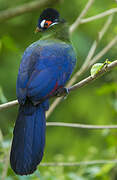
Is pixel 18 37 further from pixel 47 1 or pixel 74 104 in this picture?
pixel 47 1

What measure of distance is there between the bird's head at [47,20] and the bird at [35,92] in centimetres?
17

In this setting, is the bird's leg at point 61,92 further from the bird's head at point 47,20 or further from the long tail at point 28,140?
the bird's head at point 47,20

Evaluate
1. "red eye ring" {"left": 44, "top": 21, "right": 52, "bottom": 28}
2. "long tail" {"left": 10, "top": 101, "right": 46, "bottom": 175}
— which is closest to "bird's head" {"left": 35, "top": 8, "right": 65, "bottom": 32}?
"red eye ring" {"left": 44, "top": 21, "right": 52, "bottom": 28}

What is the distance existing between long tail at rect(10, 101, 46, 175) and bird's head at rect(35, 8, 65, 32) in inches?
26.8

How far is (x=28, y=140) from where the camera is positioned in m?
2.53

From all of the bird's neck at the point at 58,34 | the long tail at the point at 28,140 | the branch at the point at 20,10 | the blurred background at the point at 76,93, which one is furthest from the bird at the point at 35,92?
the blurred background at the point at 76,93

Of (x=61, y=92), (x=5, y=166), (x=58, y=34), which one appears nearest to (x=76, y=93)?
(x=58, y=34)

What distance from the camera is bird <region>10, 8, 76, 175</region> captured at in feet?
8.17

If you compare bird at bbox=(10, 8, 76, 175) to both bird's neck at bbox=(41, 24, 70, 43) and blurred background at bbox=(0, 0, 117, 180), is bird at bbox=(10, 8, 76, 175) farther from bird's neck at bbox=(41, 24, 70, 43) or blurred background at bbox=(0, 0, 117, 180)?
blurred background at bbox=(0, 0, 117, 180)

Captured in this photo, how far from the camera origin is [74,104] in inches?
206

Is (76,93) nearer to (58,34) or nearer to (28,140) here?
(58,34)

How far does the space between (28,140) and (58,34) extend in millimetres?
929

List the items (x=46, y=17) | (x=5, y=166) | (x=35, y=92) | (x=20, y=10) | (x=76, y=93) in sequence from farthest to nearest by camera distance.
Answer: (x=76, y=93), (x=20, y=10), (x=46, y=17), (x=5, y=166), (x=35, y=92)

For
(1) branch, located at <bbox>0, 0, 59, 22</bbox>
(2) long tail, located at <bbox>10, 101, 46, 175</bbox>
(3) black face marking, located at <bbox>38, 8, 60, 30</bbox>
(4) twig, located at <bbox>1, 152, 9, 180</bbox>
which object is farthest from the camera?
(1) branch, located at <bbox>0, 0, 59, 22</bbox>
